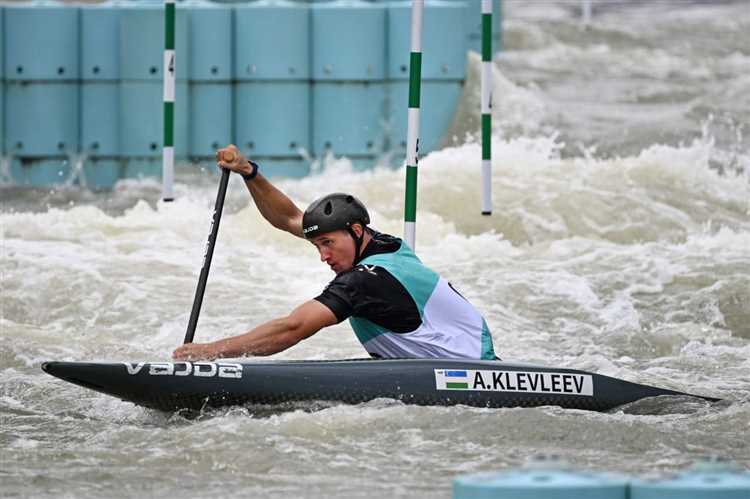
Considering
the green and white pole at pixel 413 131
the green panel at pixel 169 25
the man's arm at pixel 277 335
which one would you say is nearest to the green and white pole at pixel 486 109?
the green and white pole at pixel 413 131

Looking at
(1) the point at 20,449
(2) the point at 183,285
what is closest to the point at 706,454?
(1) the point at 20,449

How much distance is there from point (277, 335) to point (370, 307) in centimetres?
35

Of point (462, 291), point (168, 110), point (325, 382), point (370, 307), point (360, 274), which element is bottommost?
point (462, 291)

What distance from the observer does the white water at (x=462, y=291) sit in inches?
212

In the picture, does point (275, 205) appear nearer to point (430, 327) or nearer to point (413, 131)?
point (430, 327)

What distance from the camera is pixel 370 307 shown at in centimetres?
573

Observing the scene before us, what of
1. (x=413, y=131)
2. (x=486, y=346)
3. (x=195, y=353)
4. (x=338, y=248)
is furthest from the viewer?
(x=413, y=131)

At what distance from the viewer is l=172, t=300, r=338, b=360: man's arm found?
5641 mm

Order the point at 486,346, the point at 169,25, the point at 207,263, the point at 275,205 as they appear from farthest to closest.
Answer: the point at 169,25 < the point at 207,263 < the point at 275,205 < the point at 486,346

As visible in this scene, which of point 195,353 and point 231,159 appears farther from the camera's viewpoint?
point 231,159

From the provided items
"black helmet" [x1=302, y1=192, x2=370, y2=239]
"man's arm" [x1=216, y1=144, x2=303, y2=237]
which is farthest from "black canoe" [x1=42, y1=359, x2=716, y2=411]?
"man's arm" [x1=216, y1=144, x2=303, y2=237]

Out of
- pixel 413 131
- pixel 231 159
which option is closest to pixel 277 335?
pixel 231 159

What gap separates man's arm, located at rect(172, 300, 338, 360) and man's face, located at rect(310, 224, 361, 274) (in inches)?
10.6

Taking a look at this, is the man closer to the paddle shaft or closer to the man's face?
the man's face
